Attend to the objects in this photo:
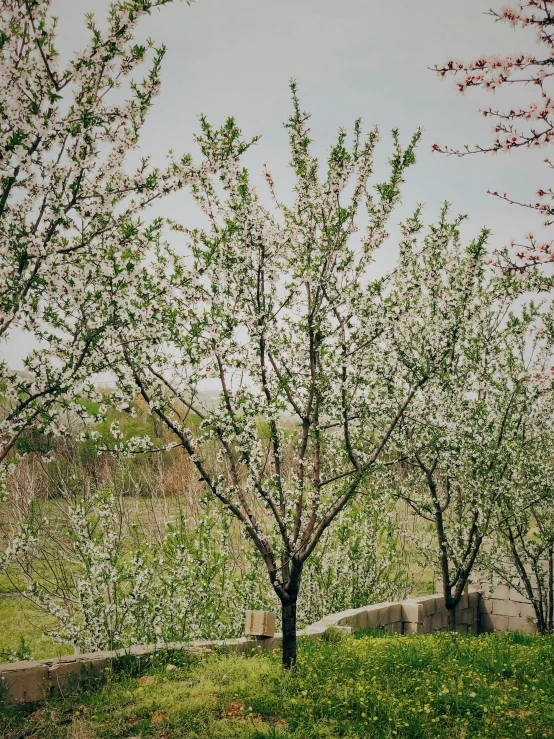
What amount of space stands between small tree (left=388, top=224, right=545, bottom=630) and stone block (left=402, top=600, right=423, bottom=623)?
0.55 meters

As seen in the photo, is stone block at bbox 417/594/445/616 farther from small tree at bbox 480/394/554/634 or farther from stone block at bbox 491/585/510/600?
stone block at bbox 491/585/510/600

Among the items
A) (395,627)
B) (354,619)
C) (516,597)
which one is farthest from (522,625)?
(354,619)

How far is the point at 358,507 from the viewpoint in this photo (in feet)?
35.8

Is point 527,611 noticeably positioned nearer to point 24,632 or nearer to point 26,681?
point 26,681

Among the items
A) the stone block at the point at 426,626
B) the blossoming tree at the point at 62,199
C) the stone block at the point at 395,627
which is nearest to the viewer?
the blossoming tree at the point at 62,199

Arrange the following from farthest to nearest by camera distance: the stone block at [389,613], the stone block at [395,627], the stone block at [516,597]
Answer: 1. the stone block at [516,597]
2. the stone block at [395,627]
3. the stone block at [389,613]

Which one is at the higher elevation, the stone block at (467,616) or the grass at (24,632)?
the stone block at (467,616)

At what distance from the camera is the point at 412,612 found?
34.1ft

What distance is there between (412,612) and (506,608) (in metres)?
4.24

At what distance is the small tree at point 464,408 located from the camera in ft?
27.8

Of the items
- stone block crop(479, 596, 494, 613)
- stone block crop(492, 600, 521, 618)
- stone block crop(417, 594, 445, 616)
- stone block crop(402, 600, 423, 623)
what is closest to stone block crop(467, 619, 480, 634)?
stone block crop(479, 596, 494, 613)

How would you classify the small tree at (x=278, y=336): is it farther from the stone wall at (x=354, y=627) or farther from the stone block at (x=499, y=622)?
the stone block at (x=499, y=622)

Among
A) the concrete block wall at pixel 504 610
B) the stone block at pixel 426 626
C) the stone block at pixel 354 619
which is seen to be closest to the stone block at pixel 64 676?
the stone block at pixel 354 619

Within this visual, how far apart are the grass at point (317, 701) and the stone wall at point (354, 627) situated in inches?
7.1
